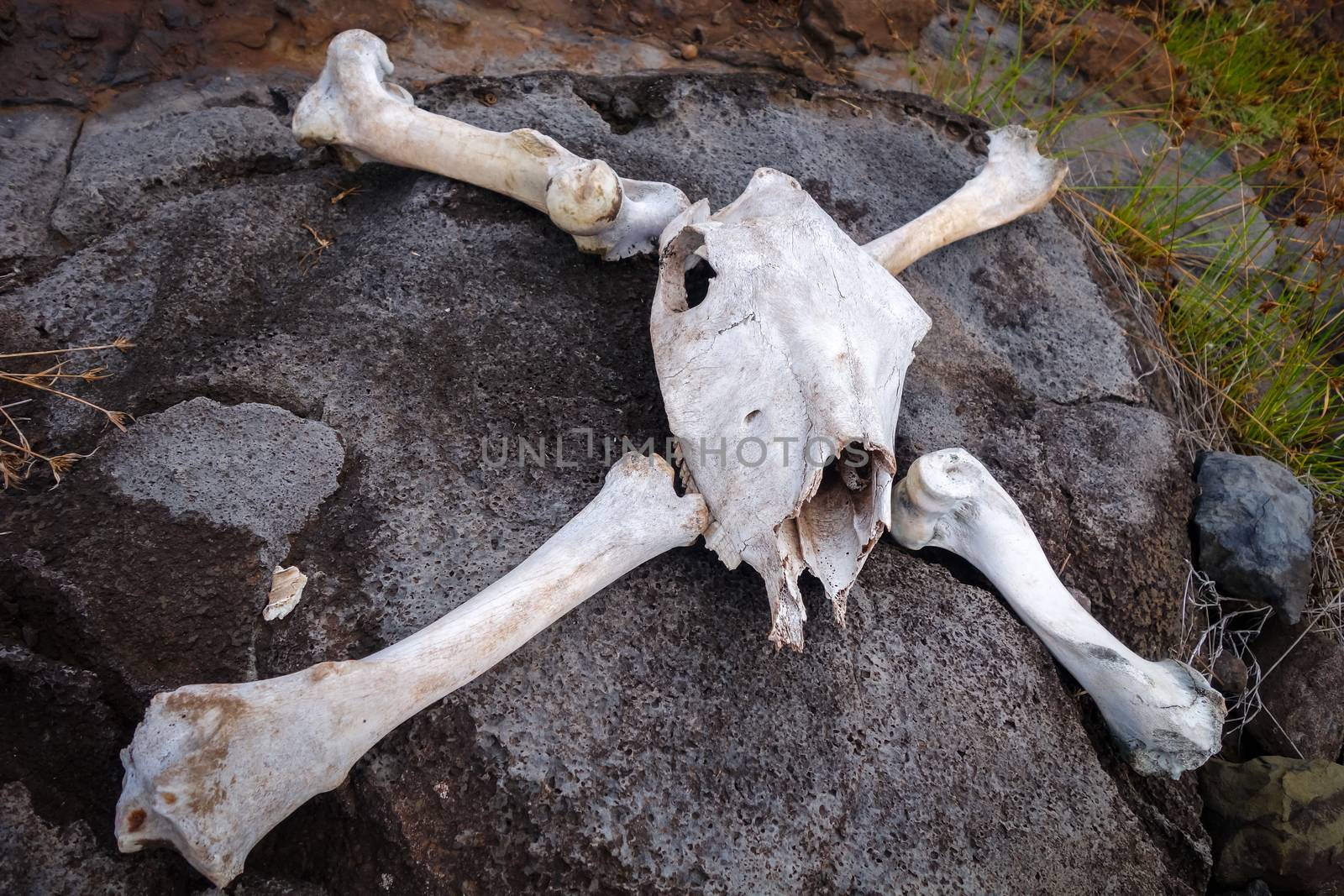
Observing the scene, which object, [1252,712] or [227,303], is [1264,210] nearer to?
[1252,712]

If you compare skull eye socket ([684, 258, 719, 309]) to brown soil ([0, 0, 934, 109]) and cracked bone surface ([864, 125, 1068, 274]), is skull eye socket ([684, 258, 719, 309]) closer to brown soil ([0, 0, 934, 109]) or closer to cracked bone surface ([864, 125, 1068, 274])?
cracked bone surface ([864, 125, 1068, 274])

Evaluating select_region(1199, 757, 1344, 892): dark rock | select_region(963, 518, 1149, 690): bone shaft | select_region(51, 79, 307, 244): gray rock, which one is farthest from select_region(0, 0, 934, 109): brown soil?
select_region(1199, 757, 1344, 892): dark rock

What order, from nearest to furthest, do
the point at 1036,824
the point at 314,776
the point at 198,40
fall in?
1. the point at 314,776
2. the point at 1036,824
3. the point at 198,40

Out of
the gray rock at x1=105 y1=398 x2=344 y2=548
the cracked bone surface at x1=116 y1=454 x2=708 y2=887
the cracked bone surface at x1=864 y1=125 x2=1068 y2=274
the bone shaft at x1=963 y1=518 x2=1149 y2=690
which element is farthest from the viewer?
the cracked bone surface at x1=864 y1=125 x2=1068 y2=274

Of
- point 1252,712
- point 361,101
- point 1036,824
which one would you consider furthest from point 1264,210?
point 361,101

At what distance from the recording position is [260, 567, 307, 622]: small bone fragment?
187 cm

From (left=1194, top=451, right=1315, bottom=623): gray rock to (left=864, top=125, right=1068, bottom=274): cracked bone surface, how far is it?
1.00 meters

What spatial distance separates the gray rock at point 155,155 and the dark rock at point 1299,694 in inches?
126

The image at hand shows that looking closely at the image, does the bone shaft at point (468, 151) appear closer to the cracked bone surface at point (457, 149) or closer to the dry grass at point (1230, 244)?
the cracked bone surface at point (457, 149)

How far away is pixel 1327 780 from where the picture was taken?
2.21 metres

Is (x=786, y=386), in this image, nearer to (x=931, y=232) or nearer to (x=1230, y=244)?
(x=931, y=232)

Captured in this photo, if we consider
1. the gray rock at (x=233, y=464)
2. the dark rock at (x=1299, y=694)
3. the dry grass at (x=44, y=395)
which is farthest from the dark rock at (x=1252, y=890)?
the dry grass at (x=44, y=395)

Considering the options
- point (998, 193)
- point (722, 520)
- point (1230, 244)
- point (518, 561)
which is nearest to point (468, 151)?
point (518, 561)

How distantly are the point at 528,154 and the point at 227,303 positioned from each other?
855 millimetres
